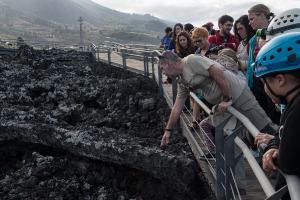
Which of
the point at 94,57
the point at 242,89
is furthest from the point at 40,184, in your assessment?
the point at 94,57

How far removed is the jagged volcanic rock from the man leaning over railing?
123cm

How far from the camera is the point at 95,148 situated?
5.71 m

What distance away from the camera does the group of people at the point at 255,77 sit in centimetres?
172

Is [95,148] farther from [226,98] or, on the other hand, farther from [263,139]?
[263,139]

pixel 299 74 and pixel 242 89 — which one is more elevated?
pixel 299 74

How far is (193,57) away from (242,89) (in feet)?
2.04

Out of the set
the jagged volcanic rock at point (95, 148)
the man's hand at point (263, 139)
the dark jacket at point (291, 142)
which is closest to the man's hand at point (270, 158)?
the dark jacket at point (291, 142)

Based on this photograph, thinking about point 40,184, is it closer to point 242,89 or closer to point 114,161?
point 114,161

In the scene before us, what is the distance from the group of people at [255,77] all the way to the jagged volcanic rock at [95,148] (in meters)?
0.81

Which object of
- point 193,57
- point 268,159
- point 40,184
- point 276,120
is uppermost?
point 193,57

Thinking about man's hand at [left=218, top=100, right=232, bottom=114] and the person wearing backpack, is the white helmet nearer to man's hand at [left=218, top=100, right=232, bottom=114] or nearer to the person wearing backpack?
man's hand at [left=218, top=100, right=232, bottom=114]

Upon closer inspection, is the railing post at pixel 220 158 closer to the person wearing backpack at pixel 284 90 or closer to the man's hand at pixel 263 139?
the man's hand at pixel 263 139

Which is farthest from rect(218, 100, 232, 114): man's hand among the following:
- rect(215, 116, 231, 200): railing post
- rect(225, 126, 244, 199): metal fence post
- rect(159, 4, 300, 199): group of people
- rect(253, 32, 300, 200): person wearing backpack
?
rect(253, 32, 300, 200): person wearing backpack

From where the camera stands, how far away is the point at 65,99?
1012 cm
